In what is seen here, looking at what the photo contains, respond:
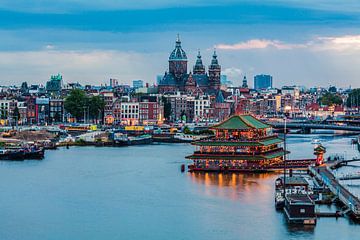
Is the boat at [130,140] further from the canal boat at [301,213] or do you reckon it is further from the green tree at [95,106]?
the canal boat at [301,213]

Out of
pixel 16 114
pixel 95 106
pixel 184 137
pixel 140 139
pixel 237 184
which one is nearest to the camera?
pixel 237 184

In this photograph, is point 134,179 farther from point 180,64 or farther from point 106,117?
point 180,64

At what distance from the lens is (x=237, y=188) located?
3906 cm

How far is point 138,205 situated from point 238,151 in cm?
1207

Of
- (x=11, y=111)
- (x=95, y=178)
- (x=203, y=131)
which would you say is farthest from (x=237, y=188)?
(x=11, y=111)

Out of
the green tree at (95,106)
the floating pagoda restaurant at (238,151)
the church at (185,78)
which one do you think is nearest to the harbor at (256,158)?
the floating pagoda restaurant at (238,151)

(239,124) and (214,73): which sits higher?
(214,73)

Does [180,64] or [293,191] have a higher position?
[180,64]

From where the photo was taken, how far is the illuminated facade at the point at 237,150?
45.3 m

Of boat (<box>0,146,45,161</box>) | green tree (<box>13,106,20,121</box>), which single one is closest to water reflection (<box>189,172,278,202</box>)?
boat (<box>0,146,45,161</box>)

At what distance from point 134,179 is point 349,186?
10163mm

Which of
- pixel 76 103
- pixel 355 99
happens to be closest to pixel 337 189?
pixel 76 103

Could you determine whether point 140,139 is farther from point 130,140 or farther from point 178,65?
point 178,65

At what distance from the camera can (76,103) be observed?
89.9 metres
